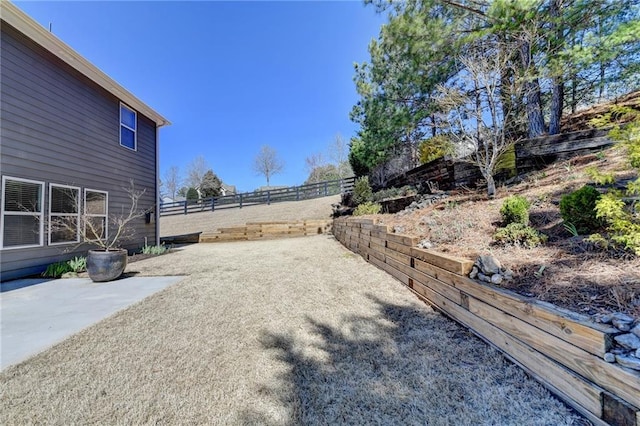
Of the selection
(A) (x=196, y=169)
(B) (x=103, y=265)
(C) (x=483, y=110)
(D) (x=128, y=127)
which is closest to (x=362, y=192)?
(C) (x=483, y=110)

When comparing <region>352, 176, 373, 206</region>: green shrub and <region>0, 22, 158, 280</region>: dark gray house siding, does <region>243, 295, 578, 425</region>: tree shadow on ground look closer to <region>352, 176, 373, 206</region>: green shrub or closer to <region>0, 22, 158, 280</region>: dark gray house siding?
<region>0, 22, 158, 280</region>: dark gray house siding

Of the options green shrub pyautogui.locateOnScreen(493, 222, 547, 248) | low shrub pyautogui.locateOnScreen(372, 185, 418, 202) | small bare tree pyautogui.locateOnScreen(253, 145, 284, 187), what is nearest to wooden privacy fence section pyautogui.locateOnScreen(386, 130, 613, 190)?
low shrub pyautogui.locateOnScreen(372, 185, 418, 202)

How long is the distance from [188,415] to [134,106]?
27.9 ft

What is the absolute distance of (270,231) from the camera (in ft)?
31.9

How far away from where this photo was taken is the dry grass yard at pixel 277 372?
147 cm

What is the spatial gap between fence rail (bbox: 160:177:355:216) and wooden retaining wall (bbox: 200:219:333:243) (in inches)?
243

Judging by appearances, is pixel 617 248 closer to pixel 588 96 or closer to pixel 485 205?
pixel 485 205

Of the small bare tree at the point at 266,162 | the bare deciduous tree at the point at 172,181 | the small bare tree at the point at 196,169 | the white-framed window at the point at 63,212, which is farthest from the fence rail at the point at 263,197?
the bare deciduous tree at the point at 172,181

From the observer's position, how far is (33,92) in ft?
16.2

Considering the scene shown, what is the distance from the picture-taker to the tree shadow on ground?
1441mm

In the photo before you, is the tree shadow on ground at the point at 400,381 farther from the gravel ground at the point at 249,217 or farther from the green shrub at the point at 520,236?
the gravel ground at the point at 249,217

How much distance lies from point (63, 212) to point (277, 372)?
21.0 ft

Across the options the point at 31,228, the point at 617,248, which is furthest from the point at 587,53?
the point at 31,228

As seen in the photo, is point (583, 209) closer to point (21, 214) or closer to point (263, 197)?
point (21, 214)
